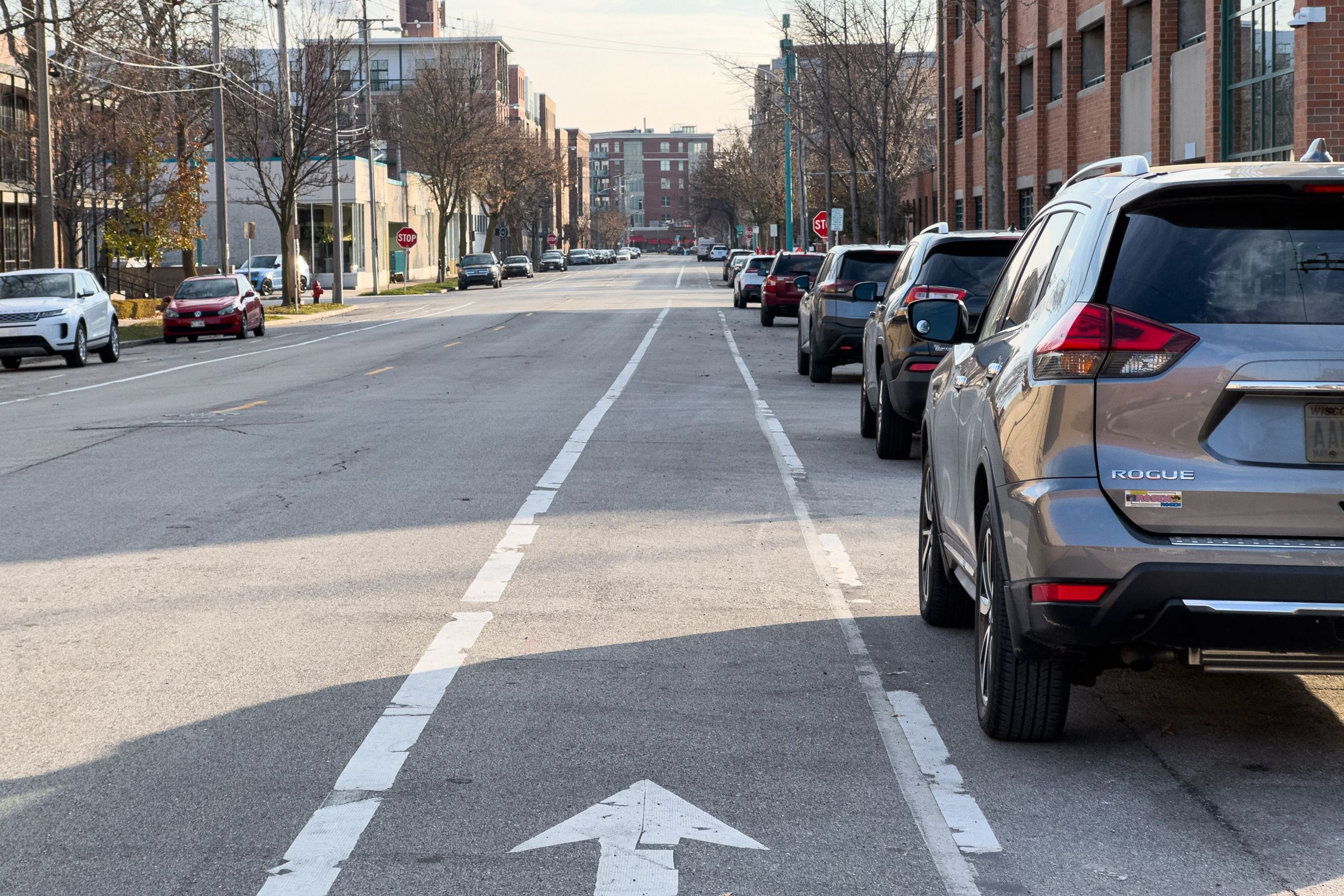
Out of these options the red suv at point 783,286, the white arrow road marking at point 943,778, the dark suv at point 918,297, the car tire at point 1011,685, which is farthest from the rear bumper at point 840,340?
the red suv at point 783,286

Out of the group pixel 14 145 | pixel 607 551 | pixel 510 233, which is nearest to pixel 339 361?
pixel 607 551

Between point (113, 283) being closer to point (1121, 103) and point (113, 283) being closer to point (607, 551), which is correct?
point (1121, 103)

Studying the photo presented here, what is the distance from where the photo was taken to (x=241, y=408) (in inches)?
736

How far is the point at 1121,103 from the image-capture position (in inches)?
1227

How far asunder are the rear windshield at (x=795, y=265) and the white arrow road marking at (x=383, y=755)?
2860 cm

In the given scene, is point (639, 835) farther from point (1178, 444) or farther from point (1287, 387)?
point (1287, 387)

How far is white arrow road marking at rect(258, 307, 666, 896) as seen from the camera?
4.37m

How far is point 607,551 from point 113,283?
181 feet

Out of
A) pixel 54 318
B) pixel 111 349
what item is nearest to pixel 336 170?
pixel 111 349

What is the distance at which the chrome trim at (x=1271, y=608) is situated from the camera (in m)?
4.72

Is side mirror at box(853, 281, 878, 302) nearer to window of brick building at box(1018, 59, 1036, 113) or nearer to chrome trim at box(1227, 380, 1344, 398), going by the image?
chrome trim at box(1227, 380, 1344, 398)

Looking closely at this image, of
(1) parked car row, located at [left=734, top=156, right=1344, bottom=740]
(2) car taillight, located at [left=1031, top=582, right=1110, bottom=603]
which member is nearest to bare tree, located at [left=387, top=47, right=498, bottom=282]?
(1) parked car row, located at [left=734, top=156, right=1344, bottom=740]

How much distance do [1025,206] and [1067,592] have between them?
36.8m

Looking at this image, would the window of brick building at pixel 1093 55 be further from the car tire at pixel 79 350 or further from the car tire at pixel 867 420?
the car tire at pixel 867 420
